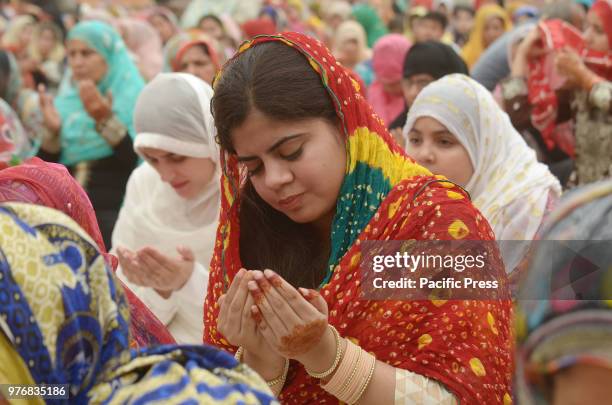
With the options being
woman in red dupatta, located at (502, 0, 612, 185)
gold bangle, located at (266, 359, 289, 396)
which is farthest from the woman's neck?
woman in red dupatta, located at (502, 0, 612, 185)

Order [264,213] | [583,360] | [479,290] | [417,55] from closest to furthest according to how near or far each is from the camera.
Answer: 1. [583,360]
2. [479,290]
3. [264,213]
4. [417,55]

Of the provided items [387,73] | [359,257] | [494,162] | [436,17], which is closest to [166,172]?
[494,162]

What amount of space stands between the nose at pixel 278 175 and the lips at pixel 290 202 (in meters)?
0.04

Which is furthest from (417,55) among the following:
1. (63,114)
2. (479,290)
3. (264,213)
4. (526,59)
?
(479,290)

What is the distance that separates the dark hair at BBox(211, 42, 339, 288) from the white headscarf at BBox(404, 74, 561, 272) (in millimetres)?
1079

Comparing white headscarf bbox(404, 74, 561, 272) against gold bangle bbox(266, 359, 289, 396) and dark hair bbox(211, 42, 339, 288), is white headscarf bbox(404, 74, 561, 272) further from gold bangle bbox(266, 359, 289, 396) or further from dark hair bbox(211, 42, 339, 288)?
gold bangle bbox(266, 359, 289, 396)

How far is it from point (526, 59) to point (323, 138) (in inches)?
131

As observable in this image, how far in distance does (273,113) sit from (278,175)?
13 cm

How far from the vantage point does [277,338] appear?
5.51ft

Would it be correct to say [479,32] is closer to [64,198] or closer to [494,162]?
[494,162]

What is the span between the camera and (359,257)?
194cm

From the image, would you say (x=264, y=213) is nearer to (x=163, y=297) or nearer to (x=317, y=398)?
(x=317, y=398)

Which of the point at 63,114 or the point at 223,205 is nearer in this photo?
the point at 223,205

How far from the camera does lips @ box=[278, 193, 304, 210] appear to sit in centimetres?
199
